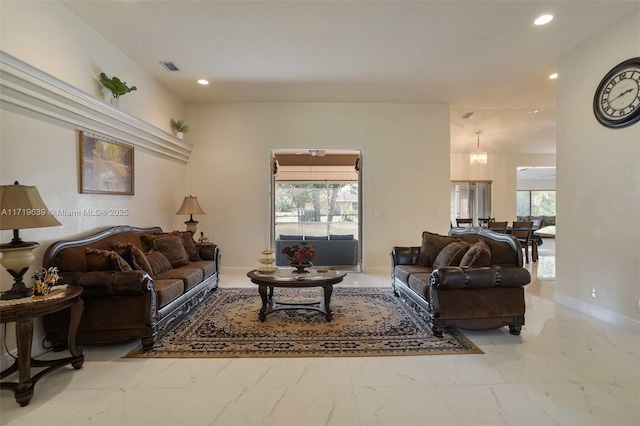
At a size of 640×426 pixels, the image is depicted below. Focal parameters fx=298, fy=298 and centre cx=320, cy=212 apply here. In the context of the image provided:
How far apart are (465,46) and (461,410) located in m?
3.89

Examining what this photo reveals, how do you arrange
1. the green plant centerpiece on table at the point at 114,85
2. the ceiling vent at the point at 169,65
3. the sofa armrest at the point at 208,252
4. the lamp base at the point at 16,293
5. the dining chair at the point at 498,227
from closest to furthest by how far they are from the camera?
the lamp base at the point at 16,293 < the green plant centerpiece on table at the point at 114,85 < the ceiling vent at the point at 169,65 < the sofa armrest at the point at 208,252 < the dining chair at the point at 498,227

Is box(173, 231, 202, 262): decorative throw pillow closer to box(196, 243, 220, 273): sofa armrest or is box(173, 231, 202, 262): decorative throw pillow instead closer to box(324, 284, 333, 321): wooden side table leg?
box(196, 243, 220, 273): sofa armrest

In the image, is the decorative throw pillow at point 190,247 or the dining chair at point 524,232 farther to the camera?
the dining chair at point 524,232

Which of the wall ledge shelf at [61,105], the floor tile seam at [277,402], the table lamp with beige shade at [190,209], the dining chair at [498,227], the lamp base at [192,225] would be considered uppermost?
the wall ledge shelf at [61,105]

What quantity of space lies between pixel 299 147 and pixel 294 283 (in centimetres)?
331

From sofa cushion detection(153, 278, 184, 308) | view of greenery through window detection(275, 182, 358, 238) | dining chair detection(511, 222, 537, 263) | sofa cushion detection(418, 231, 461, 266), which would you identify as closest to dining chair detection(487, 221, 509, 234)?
dining chair detection(511, 222, 537, 263)

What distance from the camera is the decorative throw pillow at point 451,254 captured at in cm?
342

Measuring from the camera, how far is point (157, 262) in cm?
362

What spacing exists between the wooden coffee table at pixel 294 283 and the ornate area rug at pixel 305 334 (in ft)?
0.31

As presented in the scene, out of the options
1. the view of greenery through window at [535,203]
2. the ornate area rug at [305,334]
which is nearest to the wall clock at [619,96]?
the ornate area rug at [305,334]

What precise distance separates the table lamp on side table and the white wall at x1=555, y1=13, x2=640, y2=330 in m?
5.37

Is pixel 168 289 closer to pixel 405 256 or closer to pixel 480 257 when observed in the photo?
pixel 405 256

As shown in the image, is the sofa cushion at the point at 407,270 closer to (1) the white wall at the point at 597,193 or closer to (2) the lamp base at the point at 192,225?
(1) the white wall at the point at 597,193

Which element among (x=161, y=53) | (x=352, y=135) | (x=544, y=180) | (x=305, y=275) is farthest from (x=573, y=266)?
(x=544, y=180)
